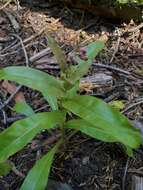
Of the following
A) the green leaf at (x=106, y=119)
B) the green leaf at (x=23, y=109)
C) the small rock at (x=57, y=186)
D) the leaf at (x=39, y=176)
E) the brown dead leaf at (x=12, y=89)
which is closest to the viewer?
the green leaf at (x=106, y=119)

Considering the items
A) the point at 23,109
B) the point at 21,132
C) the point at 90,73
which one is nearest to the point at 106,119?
the point at 21,132

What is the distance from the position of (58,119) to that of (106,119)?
0.24 meters

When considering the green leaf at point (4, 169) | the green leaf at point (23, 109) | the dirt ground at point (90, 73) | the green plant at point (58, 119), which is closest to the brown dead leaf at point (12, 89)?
the dirt ground at point (90, 73)

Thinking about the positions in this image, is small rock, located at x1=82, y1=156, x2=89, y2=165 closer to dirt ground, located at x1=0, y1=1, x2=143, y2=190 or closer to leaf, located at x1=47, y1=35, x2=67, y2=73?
dirt ground, located at x1=0, y1=1, x2=143, y2=190

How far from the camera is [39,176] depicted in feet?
5.37

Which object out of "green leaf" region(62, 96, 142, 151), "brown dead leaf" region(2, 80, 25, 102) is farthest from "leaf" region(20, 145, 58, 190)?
→ "brown dead leaf" region(2, 80, 25, 102)

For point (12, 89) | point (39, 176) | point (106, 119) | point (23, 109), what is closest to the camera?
point (106, 119)

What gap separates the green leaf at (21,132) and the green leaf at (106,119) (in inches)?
3.6

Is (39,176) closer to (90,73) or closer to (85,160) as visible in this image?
(85,160)

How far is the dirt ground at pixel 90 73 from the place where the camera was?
5.94 feet

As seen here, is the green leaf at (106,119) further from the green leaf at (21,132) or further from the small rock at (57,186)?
the small rock at (57,186)

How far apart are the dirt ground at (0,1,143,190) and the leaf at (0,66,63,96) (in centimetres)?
32

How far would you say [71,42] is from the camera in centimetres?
246

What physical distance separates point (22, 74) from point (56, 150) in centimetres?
36
